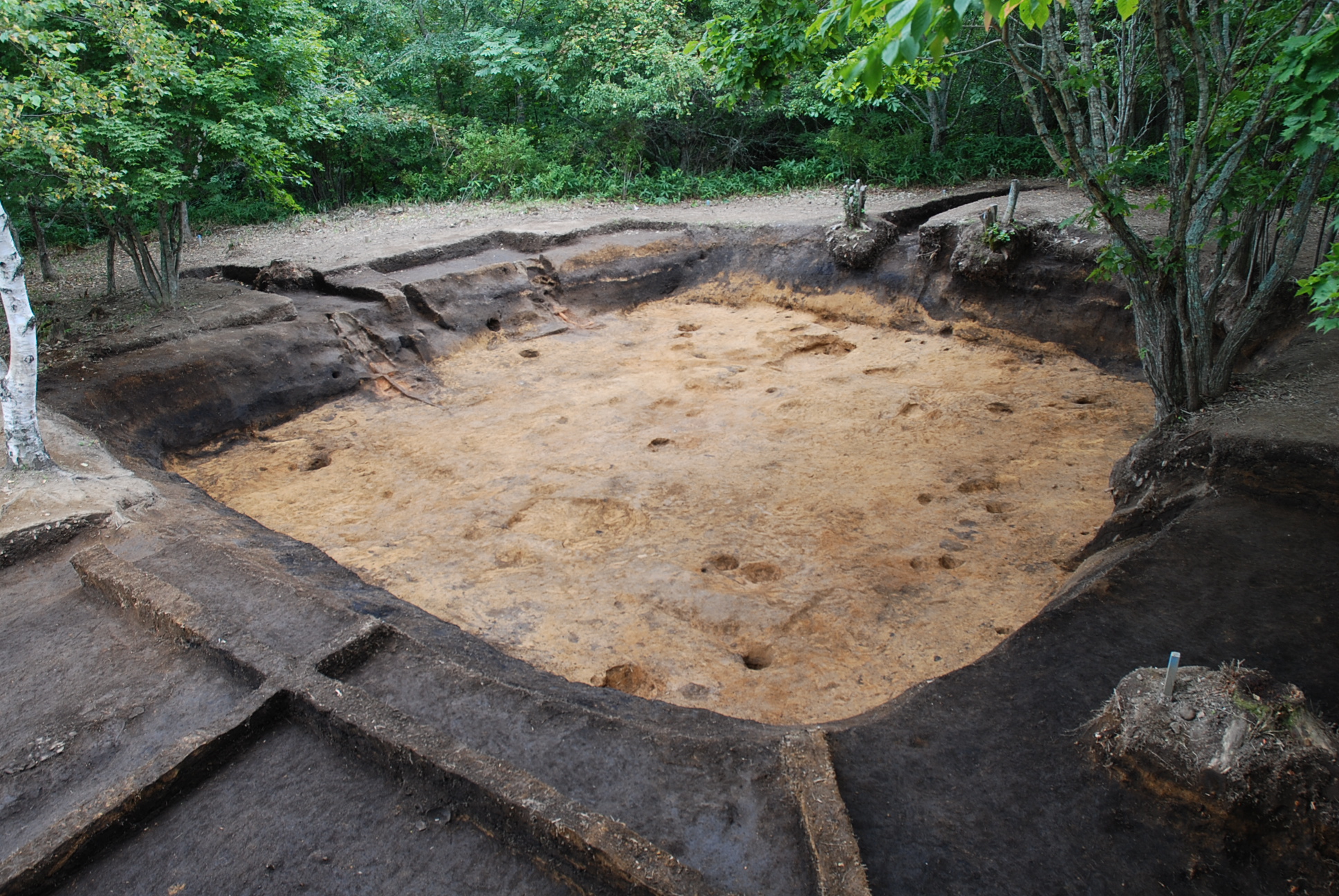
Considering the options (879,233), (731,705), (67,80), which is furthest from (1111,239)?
(67,80)

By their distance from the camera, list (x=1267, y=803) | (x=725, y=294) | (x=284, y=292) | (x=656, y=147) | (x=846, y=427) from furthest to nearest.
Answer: (x=656, y=147), (x=725, y=294), (x=284, y=292), (x=846, y=427), (x=1267, y=803)

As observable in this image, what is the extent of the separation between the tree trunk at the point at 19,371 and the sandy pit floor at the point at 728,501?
60.3 inches

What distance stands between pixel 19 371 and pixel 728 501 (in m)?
4.50

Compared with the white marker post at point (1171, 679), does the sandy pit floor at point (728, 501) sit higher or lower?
lower

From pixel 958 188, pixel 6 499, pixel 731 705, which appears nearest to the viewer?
pixel 731 705

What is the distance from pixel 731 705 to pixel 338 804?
71.4 inches

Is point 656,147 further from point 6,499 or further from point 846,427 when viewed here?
point 6,499

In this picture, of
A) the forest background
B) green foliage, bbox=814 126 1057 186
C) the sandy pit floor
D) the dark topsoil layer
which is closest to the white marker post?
the dark topsoil layer

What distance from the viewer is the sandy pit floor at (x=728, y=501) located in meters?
4.14

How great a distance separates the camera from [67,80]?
462cm

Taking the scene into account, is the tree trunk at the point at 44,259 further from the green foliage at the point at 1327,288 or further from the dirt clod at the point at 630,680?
the green foliage at the point at 1327,288

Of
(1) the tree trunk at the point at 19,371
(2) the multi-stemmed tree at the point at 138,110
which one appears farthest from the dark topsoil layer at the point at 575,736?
(2) the multi-stemmed tree at the point at 138,110

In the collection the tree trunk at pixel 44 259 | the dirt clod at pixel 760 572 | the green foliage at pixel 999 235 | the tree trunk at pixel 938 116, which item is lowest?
the dirt clod at pixel 760 572

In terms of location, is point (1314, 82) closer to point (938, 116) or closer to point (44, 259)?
point (938, 116)
